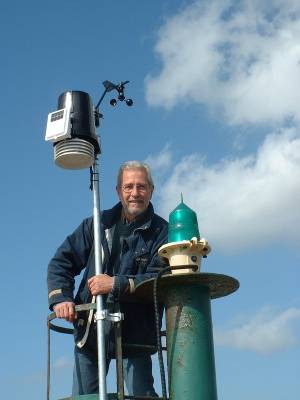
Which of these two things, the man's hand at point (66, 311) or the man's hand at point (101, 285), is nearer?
the man's hand at point (101, 285)

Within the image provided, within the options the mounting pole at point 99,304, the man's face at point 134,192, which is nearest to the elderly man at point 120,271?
the man's face at point 134,192

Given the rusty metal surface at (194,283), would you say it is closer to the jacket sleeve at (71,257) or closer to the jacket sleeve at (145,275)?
the jacket sleeve at (145,275)

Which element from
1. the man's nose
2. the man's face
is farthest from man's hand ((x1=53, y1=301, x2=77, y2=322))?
the man's nose

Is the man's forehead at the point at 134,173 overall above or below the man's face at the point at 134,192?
above

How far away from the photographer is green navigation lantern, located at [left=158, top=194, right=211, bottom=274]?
4.89 m

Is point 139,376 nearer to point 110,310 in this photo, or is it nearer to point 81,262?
point 110,310

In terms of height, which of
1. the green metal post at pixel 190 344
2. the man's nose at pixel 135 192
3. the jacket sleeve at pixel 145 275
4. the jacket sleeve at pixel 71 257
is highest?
the man's nose at pixel 135 192

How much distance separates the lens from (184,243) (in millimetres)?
4891

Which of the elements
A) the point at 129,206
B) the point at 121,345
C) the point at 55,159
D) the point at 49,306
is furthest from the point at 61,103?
the point at 121,345

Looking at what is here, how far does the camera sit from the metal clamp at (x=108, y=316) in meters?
4.86

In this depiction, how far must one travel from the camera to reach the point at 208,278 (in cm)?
478

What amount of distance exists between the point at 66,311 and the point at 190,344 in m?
1.07

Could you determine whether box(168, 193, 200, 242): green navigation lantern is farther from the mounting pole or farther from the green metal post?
the mounting pole

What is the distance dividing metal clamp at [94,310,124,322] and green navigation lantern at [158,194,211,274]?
0.52 m
